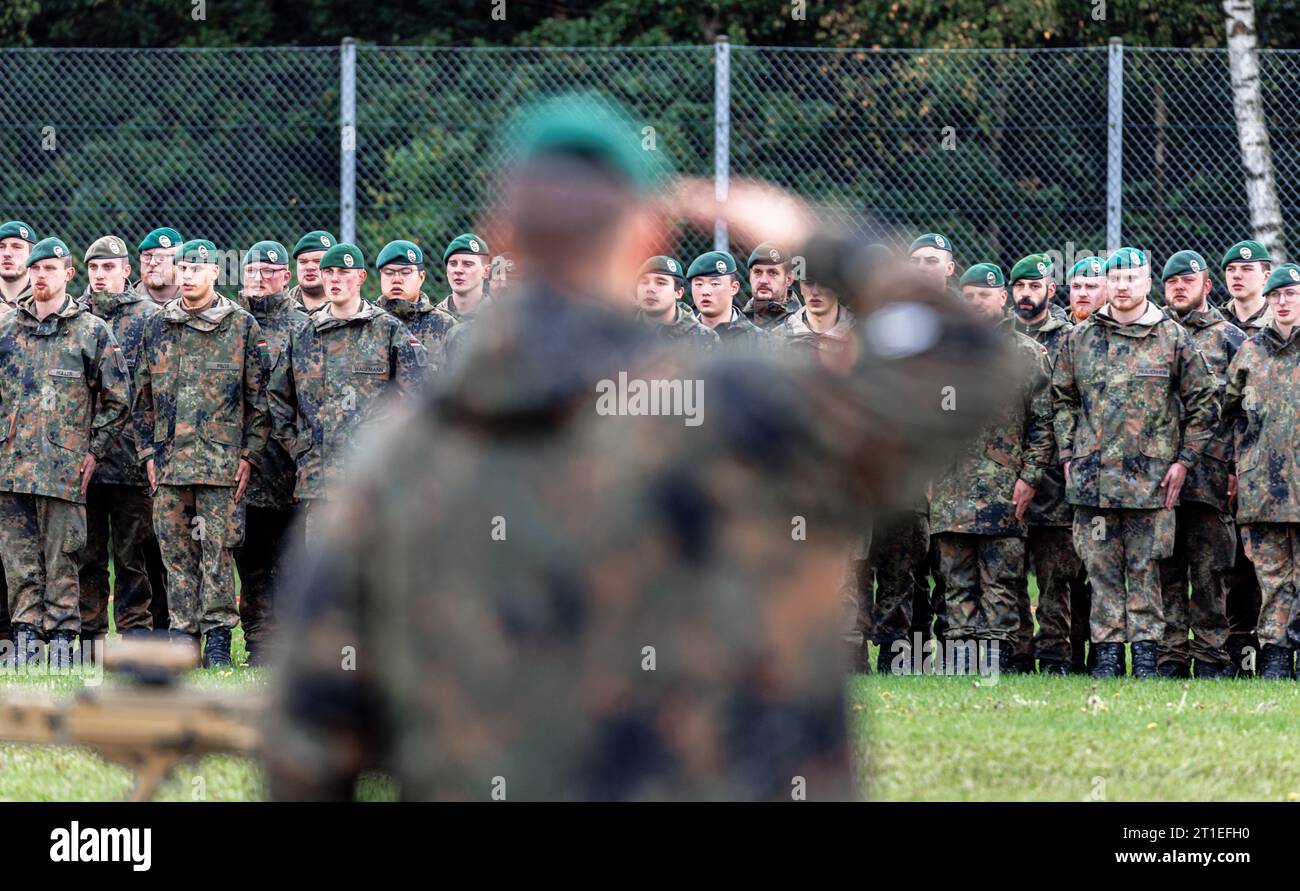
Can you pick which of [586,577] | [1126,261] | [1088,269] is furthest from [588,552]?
[1088,269]

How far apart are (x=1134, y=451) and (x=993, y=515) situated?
85 cm

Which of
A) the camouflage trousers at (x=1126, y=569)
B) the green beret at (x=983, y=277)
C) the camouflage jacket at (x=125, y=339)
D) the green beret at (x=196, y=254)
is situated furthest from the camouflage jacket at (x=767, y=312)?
the camouflage jacket at (x=125, y=339)

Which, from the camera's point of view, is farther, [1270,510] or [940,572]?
[940,572]

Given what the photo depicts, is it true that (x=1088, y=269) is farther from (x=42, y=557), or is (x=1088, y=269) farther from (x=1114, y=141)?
(x=42, y=557)

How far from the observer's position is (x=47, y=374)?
10930 mm

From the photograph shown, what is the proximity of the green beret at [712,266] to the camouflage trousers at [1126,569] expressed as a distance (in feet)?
8.53

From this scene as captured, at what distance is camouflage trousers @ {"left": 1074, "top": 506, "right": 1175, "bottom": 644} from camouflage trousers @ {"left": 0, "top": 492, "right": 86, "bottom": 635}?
552 centimetres

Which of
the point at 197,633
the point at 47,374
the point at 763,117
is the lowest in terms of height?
the point at 197,633

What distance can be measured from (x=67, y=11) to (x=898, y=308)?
18.4 metres

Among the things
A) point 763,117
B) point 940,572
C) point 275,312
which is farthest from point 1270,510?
point 275,312

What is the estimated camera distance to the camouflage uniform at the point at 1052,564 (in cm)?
1109

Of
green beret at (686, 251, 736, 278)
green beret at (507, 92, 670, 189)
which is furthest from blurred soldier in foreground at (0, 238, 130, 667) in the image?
green beret at (507, 92, 670, 189)

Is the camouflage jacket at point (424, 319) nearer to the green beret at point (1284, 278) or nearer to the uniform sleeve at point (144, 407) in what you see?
the uniform sleeve at point (144, 407)

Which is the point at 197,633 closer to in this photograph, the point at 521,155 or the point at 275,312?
the point at 275,312
